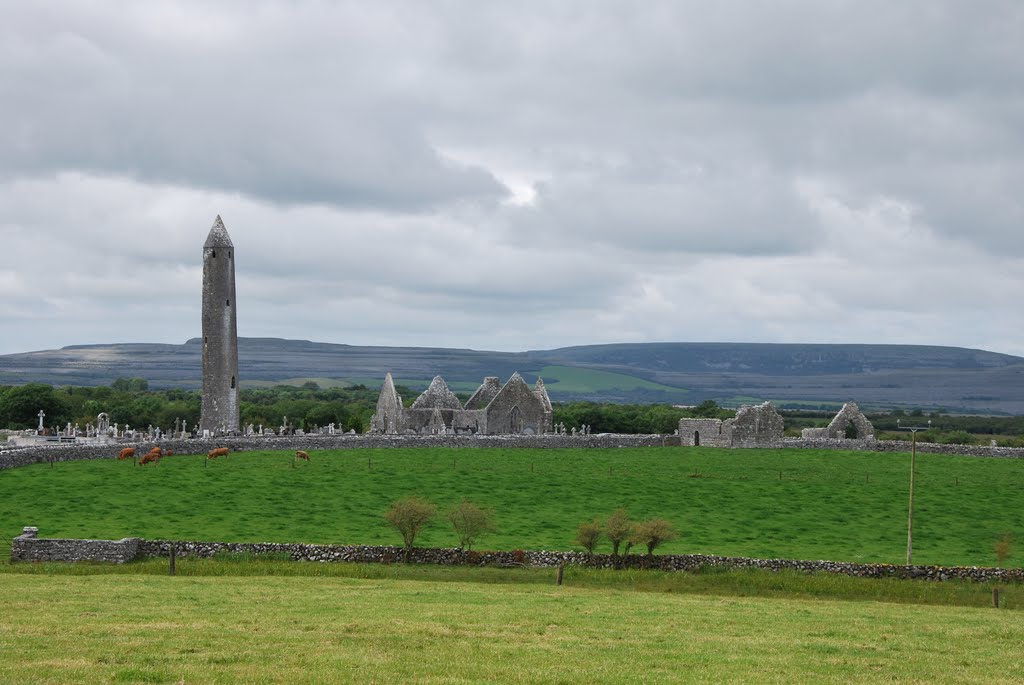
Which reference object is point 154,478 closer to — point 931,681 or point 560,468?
point 560,468

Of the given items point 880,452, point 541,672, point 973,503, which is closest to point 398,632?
point 541,672

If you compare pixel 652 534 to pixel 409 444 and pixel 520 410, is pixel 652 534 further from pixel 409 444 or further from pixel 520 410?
pixel 520 410

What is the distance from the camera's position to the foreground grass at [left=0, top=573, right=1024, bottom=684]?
19078 mm

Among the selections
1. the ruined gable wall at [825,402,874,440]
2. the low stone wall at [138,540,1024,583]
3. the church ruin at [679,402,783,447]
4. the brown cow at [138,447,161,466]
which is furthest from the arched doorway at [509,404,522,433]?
the low stone wall at [138,540,1024,583]

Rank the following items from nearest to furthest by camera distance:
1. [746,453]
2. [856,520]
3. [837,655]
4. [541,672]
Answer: [541,672] → [837,655] → [856,520] → [746,453]

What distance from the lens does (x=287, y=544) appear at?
121ft

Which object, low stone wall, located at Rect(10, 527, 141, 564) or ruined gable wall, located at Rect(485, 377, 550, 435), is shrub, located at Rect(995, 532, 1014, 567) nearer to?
low stone wall, located at Rect(10, 527, 141, 564)

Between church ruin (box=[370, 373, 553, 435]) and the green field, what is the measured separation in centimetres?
1141

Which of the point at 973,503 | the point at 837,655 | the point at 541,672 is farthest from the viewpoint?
the point at 973,503

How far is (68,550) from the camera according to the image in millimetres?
35094

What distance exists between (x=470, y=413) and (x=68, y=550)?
1895 inches

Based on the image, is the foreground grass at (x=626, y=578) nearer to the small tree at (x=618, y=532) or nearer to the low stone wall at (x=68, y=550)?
the low stone wall at (x=68, y=550)

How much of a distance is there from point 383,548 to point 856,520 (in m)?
22.1

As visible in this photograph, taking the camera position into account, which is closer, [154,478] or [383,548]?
[383,548]
